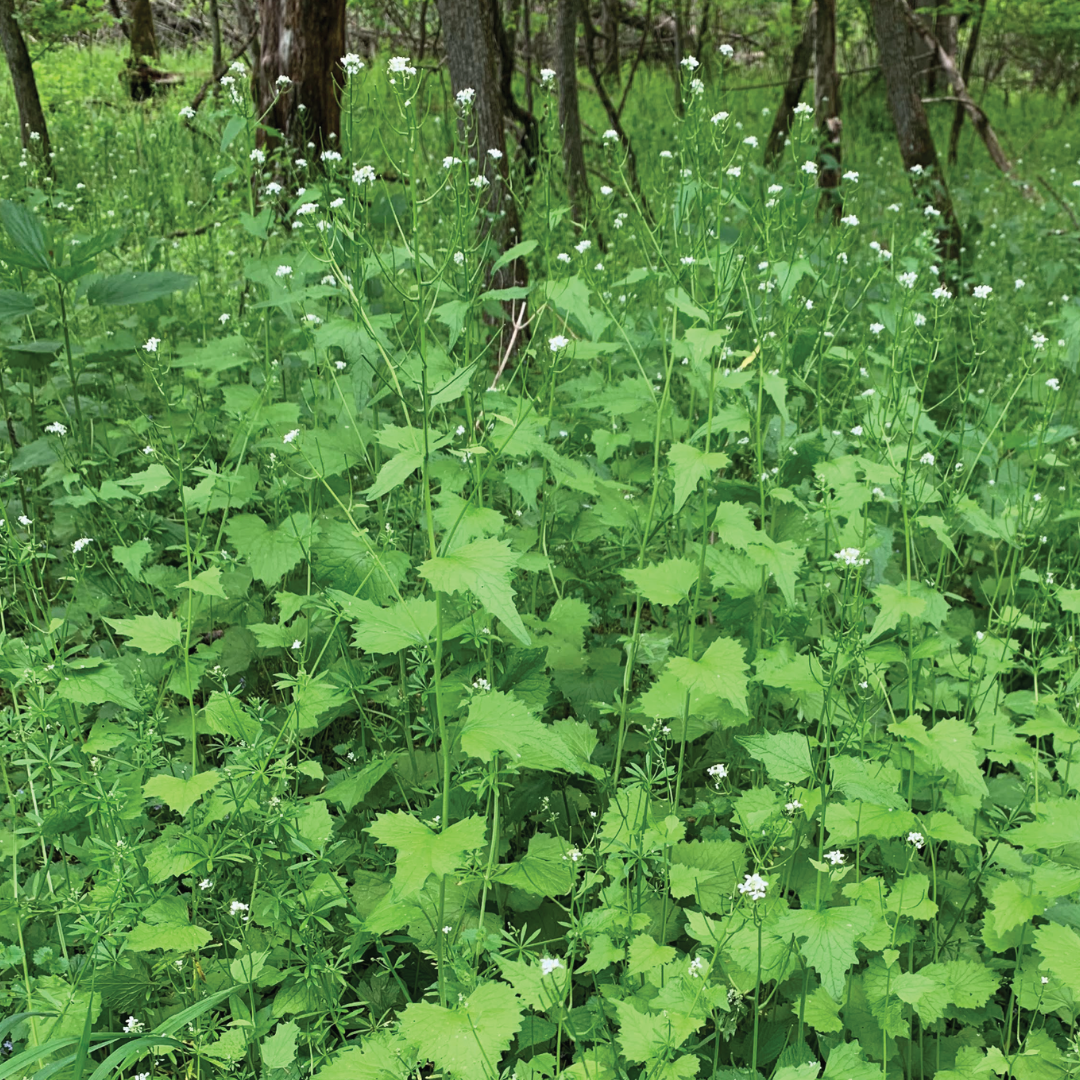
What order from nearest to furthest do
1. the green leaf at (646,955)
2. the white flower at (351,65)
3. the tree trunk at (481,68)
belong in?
the green leaf at (646,955)
the white flower at (351,65)
the tree trunk at (481,68)

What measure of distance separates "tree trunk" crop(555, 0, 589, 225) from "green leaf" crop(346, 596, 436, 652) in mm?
4483

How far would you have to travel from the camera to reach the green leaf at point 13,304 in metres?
2.98

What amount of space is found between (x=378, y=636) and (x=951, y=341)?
387 centimetres

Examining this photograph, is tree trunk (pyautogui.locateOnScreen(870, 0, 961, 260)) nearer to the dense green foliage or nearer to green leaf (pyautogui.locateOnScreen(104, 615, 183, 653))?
the dense green foliage

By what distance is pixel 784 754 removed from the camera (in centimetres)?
190

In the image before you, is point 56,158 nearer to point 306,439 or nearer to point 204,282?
point 204,282

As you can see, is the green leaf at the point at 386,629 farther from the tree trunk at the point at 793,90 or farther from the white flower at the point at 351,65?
the tree trunk at the point at 793,90

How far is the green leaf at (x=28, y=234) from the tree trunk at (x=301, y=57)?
2.97 metres

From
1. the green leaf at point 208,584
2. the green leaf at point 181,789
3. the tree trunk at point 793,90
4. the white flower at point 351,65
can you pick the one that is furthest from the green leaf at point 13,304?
the tree trunk at point 793,90

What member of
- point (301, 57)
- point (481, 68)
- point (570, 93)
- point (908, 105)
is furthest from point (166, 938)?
point (908, 105)

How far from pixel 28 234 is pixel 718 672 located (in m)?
2.43

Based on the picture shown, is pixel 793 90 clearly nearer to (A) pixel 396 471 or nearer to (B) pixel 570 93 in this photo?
(B) pixel 570 93

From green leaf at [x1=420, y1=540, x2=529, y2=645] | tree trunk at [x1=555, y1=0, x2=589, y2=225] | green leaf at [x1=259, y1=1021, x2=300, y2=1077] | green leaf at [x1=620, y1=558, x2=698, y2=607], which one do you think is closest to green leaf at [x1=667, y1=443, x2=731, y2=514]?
green leaf at [x1=620, y1=558, x2=698, y2=607]

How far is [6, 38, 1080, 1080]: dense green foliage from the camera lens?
171cm
